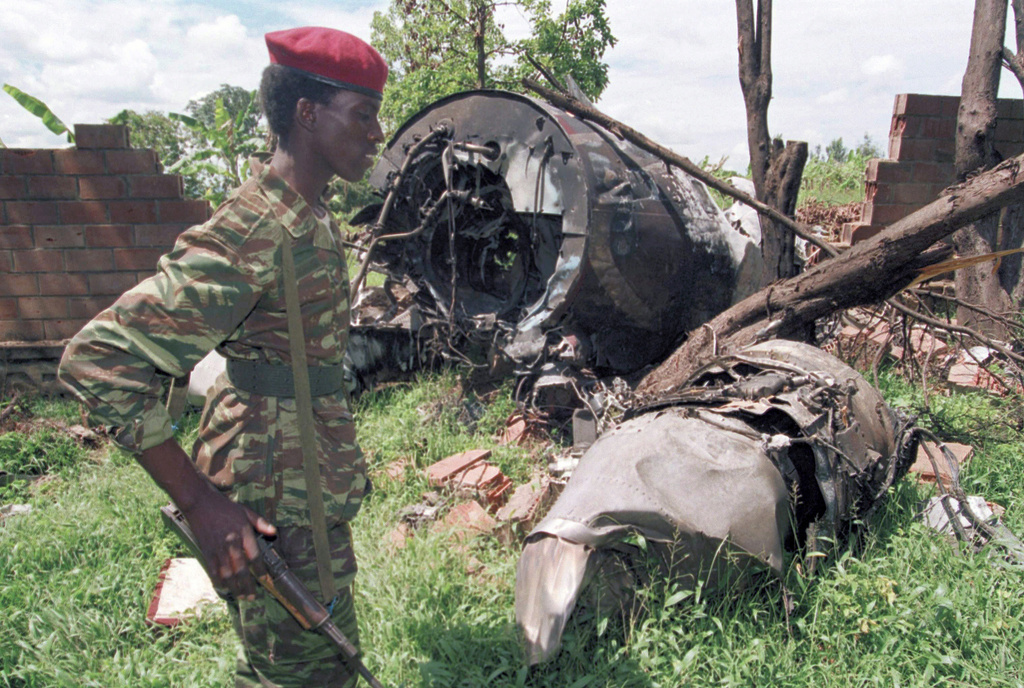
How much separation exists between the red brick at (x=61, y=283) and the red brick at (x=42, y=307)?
46mm

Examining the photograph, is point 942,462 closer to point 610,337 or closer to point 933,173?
point 610,337

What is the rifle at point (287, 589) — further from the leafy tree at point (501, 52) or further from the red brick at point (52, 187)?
the leafy tree at point (501, 52)

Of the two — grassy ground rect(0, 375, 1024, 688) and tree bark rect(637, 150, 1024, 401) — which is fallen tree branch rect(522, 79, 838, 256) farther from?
grassy ground rect(0, 375, 1024, 688)

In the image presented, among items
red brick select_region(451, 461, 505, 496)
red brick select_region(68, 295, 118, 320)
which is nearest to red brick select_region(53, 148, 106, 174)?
red brick select_region(68, 295, 118, 320)

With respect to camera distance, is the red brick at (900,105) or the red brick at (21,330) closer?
the red brick at (21,330)

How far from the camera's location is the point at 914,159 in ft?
21.1

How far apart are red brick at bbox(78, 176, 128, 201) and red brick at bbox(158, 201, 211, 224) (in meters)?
0.31

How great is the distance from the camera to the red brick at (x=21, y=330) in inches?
203

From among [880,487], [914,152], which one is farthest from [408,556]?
[914,152]

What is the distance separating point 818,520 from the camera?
2.65 m

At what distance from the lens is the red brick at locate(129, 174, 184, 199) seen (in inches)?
202

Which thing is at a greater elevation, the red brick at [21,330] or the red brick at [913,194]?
the red brick at [913,194]

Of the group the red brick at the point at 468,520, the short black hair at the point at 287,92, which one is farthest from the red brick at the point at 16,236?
the short black hair at the point at 287,92

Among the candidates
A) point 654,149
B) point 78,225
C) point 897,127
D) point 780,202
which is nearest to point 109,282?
point 78,225
